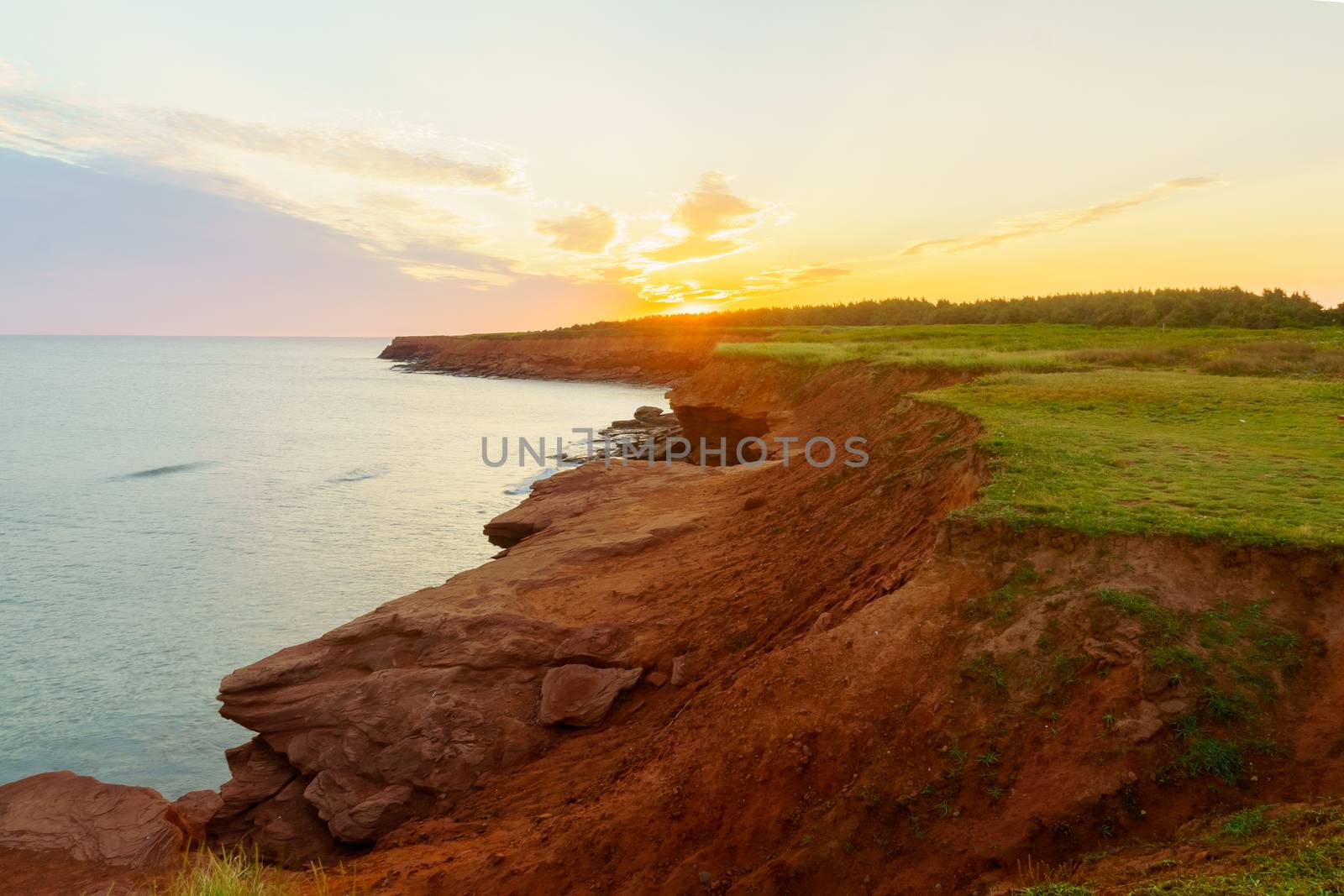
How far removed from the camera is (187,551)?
65.1 feet

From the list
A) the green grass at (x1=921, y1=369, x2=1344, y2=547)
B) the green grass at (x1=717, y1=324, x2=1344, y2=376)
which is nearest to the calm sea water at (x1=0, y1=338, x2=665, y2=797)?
the green grass at (x1=921, y1=369, x2=1344, y2=547)

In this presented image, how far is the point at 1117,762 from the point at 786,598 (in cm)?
488

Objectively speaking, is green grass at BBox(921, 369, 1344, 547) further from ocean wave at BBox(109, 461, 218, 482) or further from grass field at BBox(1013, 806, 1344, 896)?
ocean wave at BBox(109, 461, 218, 482)

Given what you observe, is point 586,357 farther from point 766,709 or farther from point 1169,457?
point 766,709

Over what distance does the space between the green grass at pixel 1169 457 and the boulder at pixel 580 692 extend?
481 cm

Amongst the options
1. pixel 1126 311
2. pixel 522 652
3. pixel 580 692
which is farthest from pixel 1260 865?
pixel 1126 311

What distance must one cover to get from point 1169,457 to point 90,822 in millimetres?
14006

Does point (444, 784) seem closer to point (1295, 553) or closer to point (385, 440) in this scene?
point (1295, 553)

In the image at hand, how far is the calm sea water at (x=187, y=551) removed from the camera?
11.5 m

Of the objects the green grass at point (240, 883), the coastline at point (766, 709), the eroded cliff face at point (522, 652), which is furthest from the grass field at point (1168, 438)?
the green grass at point (240, 883)

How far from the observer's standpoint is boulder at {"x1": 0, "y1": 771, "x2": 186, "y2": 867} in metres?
7.61

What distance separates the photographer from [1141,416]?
12.9 metres

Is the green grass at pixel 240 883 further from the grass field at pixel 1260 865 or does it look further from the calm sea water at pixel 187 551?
the grass field at pixel 1260 865

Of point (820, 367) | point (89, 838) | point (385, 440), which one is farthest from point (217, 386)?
point (89, 838)
